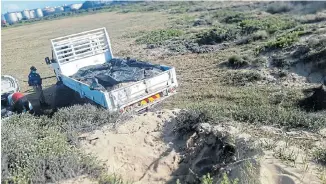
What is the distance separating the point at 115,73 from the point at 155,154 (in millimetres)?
3489

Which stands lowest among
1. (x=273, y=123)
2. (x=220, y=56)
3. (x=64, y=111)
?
(x=220, y=56)

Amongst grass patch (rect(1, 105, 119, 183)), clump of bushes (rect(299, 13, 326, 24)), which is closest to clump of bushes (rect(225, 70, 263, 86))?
grass patch (rect(1, 105, 119, 183))

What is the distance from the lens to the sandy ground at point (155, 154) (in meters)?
4.34

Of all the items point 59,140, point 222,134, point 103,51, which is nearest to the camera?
point 59,140

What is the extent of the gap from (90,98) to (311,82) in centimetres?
697

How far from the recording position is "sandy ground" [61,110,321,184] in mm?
4336

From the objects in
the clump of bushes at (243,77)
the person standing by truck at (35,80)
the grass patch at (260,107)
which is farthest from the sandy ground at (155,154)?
the person standing by truck at (35,80)

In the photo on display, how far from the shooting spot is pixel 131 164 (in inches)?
238

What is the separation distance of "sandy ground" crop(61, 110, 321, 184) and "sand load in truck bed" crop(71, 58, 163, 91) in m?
1.30

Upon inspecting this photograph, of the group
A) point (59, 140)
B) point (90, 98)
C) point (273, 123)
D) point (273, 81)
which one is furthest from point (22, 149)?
point (273, 81)

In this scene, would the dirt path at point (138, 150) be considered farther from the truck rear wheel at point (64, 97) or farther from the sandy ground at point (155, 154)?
the truck rear wheel at point (64, 97)

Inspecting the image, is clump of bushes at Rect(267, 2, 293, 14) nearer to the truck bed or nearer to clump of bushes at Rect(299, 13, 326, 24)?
clump of bushes at Rect(299, 13, 326, 24)

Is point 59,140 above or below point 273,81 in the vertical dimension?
above

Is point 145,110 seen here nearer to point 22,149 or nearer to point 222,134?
point 222,134
